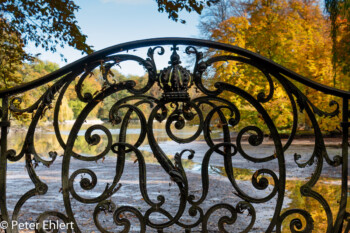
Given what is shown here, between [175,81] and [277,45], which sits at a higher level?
[277,45]

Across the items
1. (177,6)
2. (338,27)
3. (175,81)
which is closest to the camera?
(175,81)

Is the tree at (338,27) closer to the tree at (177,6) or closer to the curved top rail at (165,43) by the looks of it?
the tree at (177,6)

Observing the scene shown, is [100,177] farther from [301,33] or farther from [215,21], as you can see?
[215,21]

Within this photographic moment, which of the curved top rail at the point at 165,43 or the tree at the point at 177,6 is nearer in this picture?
the curved top rail at the point at 165,43

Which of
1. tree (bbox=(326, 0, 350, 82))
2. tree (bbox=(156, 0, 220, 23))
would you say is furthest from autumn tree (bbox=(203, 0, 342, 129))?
tree (bbox=(156, 0, 220, 23))

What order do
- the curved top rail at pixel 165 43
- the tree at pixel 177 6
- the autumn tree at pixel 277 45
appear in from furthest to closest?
the autumn tree at pixel 277 45, the tree at pixel 177 6, the curved top rail at pixel 165 43

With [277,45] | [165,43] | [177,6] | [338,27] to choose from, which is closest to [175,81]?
[165,43]

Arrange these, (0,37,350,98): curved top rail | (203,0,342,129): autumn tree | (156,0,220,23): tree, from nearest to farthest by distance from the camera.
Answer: (0,37,350,98): curved top rail
(156,0,220,23): tree
(203,0,342,129): autumn tree

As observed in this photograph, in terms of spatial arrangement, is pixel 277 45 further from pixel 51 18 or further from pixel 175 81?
pixel 175 81

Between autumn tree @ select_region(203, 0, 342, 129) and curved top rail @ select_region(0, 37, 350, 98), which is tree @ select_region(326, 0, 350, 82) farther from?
autumn tree @ select_region(203, 0, 342, 129)

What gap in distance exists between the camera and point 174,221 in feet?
6.36

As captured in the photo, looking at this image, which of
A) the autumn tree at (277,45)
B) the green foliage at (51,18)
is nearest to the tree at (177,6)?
the green foliage at (51,18)

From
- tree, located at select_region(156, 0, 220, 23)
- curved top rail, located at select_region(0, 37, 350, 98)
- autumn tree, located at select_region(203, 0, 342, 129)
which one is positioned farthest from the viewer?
autumn tree, located at select_region(203, 0, 342, 129)

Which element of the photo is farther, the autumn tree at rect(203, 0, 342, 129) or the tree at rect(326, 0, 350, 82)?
the autumn tree at rect(203, 0, 342, 129)
